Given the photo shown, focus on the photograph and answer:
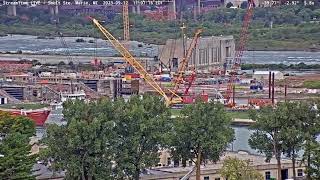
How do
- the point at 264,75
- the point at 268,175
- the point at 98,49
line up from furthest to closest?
the point at 98,49 < the point at 264,75 < the point at 268,175

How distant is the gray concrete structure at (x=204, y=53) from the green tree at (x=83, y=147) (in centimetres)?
1935

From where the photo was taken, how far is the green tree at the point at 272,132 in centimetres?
1187

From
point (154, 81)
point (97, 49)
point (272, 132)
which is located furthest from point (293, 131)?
point (97, 49)

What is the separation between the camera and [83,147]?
36.5ft

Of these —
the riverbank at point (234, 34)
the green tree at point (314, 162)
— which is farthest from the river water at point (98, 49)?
the green tree at point (314, 162)

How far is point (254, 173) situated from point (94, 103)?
5.54 feet

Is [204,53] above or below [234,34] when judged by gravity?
above

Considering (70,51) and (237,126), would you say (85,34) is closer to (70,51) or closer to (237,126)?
(70,51)

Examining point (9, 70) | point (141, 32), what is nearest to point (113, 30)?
point (141, 32)

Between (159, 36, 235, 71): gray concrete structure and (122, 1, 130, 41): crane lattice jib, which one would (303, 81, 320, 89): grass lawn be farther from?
(122, 1, 130, 41): crane lattice jib

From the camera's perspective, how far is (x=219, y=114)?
11.9 metres

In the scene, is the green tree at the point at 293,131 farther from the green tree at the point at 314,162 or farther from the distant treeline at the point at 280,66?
the distant treeline at the point at 280,66

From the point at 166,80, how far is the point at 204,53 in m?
3.60

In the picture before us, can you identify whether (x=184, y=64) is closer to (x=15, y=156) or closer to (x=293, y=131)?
(x=293, y=131)
